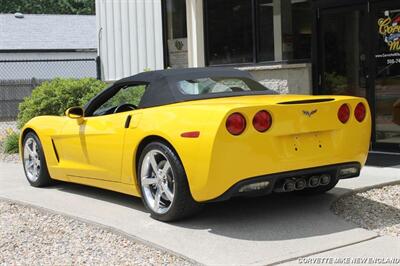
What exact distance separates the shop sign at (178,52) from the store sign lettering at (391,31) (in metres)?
4.78

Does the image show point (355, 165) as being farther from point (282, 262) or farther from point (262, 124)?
point (282, 262)

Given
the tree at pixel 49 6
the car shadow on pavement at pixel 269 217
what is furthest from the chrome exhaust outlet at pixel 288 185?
the tree at pixel 49 6

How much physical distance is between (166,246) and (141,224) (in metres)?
0.77

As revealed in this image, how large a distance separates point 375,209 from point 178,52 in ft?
26.3

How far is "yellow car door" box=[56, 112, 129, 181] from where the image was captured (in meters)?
6.18

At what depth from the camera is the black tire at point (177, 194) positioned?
5348 mm

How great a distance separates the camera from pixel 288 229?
5.30 meters

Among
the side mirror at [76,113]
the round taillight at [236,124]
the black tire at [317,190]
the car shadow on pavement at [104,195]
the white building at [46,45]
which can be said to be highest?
the white building at [46,45]

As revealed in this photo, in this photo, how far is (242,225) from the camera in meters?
5.50

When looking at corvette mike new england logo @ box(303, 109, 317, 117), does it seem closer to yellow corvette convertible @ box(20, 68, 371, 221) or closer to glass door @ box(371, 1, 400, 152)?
yellow corvette convertible @ box(20, 68, 371, 221)

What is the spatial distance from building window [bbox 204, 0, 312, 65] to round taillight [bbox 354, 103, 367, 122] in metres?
5.15

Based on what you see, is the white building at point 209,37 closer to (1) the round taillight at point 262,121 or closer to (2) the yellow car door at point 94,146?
(2) the yellow car door at point 94,146

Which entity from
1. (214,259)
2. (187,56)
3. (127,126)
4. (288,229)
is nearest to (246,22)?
(187,56)

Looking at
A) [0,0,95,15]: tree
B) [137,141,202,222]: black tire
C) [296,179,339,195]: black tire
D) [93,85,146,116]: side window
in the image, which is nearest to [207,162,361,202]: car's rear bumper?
[137,141,202,222]: black tire
